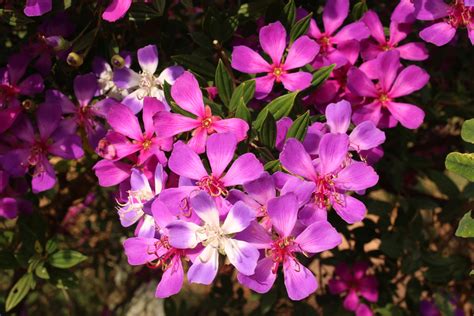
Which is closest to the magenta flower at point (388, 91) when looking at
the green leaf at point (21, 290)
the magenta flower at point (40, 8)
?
the magenta flower at point (40, 8)

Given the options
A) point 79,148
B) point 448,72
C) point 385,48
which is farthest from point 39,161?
point 448,72

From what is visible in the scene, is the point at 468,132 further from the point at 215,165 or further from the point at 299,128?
the point at 215,165

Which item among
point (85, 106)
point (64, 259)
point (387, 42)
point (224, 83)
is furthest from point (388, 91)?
point (64, 259)

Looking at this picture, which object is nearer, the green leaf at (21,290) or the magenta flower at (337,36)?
the magenta flower at (337,36)

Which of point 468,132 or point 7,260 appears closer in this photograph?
point 468,132

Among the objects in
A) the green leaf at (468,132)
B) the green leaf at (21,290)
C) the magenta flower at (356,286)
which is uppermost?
the green leaf at (468,132)

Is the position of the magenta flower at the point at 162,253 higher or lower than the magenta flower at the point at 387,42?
lower

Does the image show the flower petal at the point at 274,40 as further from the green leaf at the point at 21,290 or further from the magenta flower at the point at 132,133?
the green leaf at the point at 21,290

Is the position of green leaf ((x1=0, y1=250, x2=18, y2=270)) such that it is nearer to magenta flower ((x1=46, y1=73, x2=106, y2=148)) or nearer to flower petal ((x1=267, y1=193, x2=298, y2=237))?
magenta flower ((x1=46, y1=73, x2=106, y2=148))

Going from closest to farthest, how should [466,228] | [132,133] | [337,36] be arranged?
[466,228], [132,133], [337,36]

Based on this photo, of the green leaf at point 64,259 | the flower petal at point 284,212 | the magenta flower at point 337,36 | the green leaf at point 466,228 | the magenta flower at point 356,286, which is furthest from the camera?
the magenta flower at point 356,286
